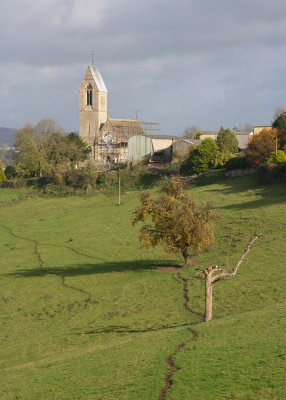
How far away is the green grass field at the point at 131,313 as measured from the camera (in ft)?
61.4

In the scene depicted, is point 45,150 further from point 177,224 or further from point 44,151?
point 177,224

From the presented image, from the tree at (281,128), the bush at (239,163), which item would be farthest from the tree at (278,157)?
the tree at (281,128)

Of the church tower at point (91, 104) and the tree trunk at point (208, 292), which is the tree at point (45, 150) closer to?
the church tower at point (91, 104)

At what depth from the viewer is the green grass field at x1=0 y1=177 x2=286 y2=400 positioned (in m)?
18.7

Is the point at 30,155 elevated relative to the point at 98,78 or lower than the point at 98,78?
lower

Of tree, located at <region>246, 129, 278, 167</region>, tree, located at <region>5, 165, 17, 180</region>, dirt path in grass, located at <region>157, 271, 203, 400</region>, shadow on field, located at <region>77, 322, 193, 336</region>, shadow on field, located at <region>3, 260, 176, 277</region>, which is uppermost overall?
tree, located at <region>246, 129, 278, 167</region>

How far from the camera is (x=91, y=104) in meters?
124

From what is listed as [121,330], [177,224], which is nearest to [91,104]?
[177,224]

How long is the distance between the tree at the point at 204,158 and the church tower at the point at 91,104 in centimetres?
4768

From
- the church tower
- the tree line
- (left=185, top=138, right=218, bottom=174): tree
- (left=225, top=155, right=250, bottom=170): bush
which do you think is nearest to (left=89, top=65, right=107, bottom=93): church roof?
the church tower

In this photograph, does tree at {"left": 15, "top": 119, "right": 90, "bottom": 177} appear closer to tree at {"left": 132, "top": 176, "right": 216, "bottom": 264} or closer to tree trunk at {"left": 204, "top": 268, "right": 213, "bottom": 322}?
tree at {"left": 132, "top": 176, "right": 216, "bottom": 264}

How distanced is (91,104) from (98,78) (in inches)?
263

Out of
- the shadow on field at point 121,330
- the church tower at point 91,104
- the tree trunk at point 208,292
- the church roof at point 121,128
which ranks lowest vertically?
the shadow on field at point 121,330

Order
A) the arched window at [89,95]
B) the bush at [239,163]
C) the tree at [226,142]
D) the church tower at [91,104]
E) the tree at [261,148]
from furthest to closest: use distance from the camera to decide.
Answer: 1. the arched window at [89,95]
2. the church tower at [91,104]
3. the tree at [226,142]
4. the bush at [239,163]
5. the tree at [261,148]
